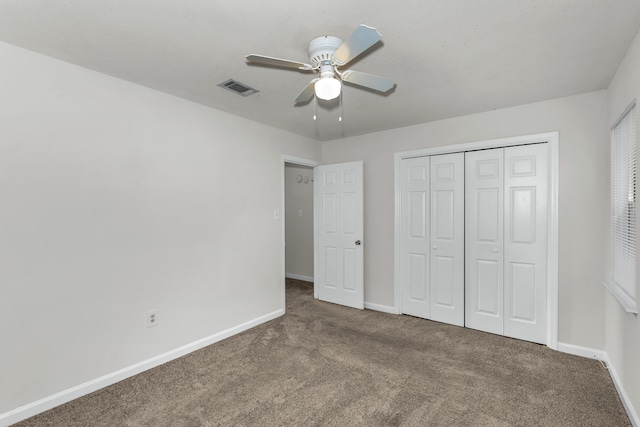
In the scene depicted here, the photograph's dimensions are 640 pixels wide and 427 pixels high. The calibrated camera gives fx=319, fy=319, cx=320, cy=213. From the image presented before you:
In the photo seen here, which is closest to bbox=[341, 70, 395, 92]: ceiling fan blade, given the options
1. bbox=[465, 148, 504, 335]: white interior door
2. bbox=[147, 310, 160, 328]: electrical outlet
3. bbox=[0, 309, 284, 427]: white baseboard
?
bbox=[465, 148, 504, 335]: white interior door

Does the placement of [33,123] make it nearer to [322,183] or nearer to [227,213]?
[227,213]

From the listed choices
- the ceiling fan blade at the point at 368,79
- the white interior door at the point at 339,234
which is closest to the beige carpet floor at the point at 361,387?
the white interior door at the point at 339,234

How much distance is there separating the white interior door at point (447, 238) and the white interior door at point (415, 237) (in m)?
0.07

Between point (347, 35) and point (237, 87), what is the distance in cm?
119

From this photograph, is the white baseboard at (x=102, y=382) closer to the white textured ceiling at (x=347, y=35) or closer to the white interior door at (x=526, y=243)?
the white textured ceiling at (x=347, y=35)

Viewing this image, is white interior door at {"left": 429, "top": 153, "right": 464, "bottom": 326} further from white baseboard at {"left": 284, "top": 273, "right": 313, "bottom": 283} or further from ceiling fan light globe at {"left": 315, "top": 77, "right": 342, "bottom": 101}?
white baseboard at {"left": 284, "top": 273, "right": 313, "bottom": 283}

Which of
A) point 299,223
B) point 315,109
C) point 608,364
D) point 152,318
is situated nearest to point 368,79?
point 315,109

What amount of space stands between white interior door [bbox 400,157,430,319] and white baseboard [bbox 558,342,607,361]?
4.23ft

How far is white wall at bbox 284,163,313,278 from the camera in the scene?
19.5ft

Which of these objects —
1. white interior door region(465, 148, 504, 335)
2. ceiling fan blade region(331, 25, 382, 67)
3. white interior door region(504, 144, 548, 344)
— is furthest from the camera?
white interior door region(465, 148, 504, 335)

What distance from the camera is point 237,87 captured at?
269 cm

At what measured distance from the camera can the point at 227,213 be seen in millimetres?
3357

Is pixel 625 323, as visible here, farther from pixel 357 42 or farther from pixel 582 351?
pixel 357 42

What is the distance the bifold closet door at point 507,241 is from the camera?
10.2 feet
